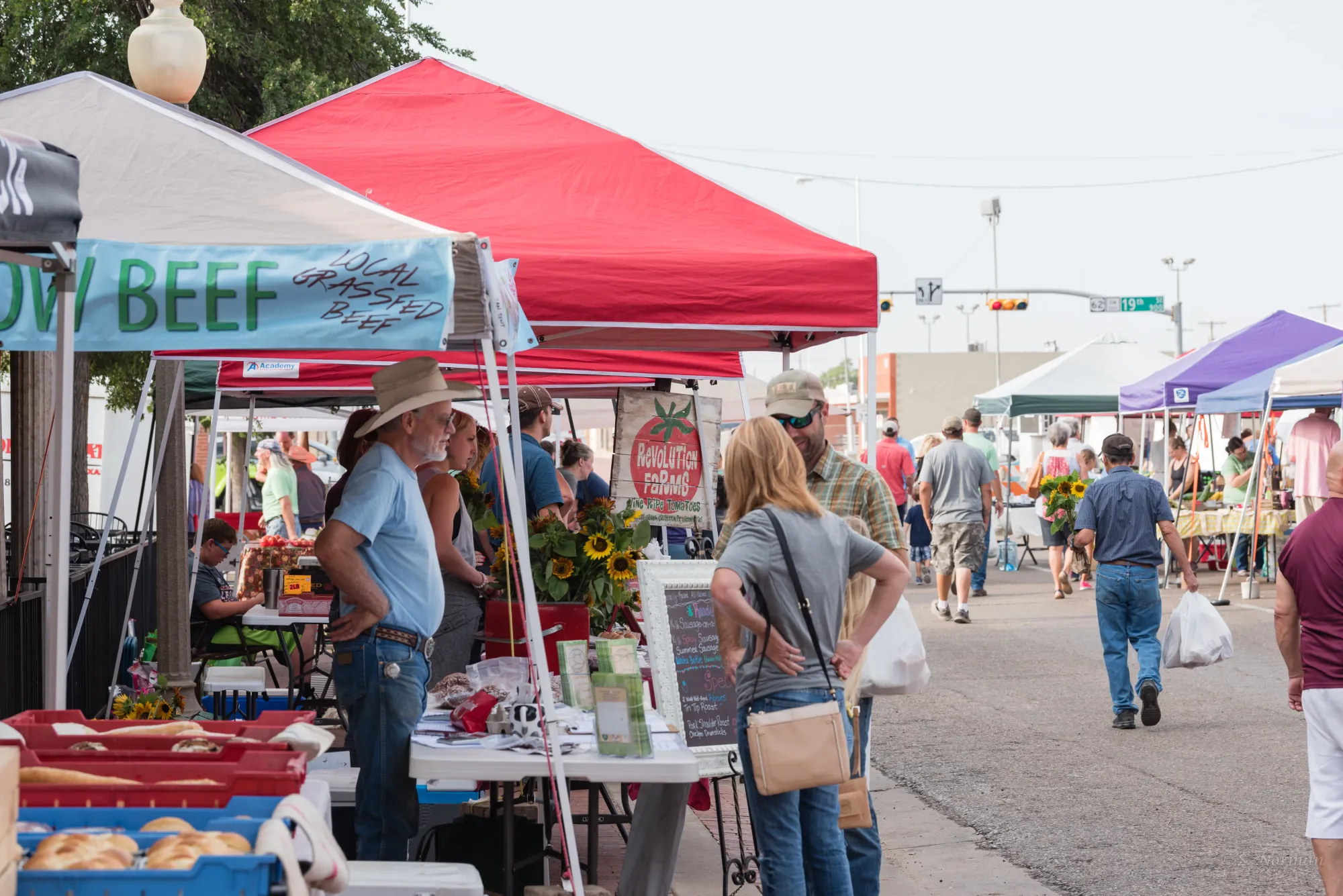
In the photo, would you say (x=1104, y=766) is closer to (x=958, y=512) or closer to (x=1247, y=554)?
(x=958, y=512)

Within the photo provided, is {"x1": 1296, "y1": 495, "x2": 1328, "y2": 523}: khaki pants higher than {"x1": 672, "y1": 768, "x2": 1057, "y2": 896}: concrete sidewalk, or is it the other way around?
{"x1": 1296, "y1": 495, "x2": 1328, "y2": 523}: khaki pants

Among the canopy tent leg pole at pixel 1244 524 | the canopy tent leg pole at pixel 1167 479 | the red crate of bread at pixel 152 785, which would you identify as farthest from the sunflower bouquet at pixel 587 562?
the canopy tent leg pole at pixel 1167 479

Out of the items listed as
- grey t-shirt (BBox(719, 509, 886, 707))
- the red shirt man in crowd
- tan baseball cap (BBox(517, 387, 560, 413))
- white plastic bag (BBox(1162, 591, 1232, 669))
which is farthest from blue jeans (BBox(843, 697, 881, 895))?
white plastic bag (BBox(1162, 591, 1232, 669))

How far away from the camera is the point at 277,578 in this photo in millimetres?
9406

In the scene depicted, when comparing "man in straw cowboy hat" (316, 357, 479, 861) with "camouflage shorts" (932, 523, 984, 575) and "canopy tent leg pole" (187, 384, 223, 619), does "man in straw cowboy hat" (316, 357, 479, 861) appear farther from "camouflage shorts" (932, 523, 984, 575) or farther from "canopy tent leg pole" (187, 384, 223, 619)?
"camouflage shorts" (932, 523, 984, 575)

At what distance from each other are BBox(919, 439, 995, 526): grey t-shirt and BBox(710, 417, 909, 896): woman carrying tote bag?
11.5 metres

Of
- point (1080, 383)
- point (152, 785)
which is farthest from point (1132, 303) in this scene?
point (152, 785)

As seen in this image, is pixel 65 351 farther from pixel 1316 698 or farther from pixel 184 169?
pixel 1316 698

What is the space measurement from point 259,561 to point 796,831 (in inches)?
247

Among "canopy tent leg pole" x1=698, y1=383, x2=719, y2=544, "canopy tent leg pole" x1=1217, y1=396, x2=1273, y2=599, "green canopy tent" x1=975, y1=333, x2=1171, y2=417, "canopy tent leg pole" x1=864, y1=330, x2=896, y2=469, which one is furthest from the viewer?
"green canopy tent" x1=975, y1=333, x2=1171, y2=417

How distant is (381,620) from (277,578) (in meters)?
4.90

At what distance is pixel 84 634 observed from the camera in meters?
8.42

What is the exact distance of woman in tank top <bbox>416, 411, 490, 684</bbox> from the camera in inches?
246

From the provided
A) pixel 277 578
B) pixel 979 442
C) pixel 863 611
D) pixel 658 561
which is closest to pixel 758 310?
pixel 658 561
